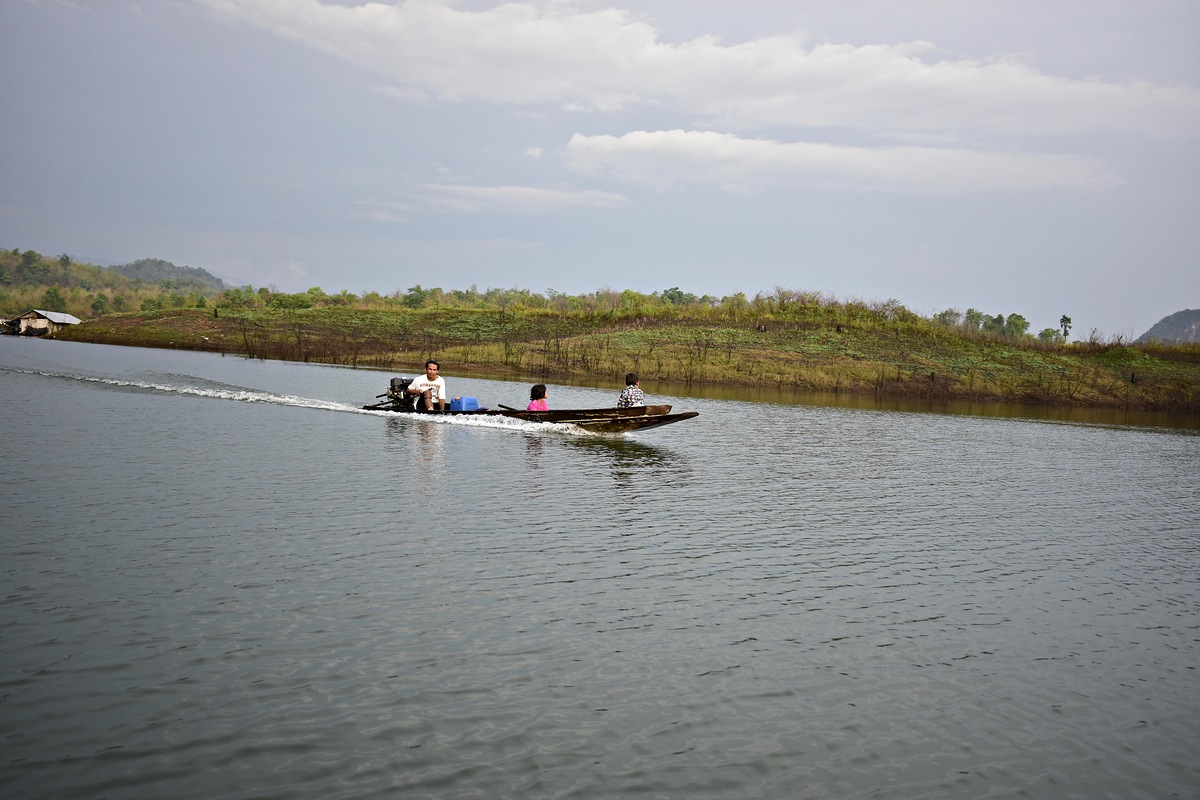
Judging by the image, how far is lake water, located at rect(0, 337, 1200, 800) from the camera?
7023 millimetres

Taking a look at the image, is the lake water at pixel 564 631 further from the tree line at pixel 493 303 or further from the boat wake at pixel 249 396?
the tree line at pixel 493 303

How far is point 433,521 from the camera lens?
47.3 ft

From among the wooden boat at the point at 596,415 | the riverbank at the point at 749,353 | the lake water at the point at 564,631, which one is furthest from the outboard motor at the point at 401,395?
the riverbank at the point at 749,353

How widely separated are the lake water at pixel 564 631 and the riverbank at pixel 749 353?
3635 cm

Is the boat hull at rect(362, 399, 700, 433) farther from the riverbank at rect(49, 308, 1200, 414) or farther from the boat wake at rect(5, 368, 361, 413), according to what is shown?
the riverbank at rect(49, 308, 1200, 414)

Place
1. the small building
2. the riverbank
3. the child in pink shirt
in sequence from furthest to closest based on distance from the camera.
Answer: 1. the small building
2. the riverbank
3. the child in pink shirt

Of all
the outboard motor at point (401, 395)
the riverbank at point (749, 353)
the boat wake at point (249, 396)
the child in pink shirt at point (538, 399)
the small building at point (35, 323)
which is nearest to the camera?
the boat wake at point (249, 396)

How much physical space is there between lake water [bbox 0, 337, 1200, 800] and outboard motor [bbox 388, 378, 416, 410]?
8.98 metres

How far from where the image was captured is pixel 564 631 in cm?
979

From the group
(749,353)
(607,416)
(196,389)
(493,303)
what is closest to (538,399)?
(607,416)

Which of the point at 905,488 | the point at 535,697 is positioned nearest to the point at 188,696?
the point at 535,697

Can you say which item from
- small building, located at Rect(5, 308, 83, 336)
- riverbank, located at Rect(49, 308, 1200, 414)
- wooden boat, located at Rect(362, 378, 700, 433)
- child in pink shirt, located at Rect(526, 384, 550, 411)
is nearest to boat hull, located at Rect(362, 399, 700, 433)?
wooden boat, located at Rect(362, 378, 700, 433)

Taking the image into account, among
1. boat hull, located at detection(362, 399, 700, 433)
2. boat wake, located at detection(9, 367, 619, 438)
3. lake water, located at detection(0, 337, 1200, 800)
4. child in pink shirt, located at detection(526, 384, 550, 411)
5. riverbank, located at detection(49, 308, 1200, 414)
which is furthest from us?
riverbank, located at detection(49, 308, 1200, 414)

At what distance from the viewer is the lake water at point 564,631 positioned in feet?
23.0
